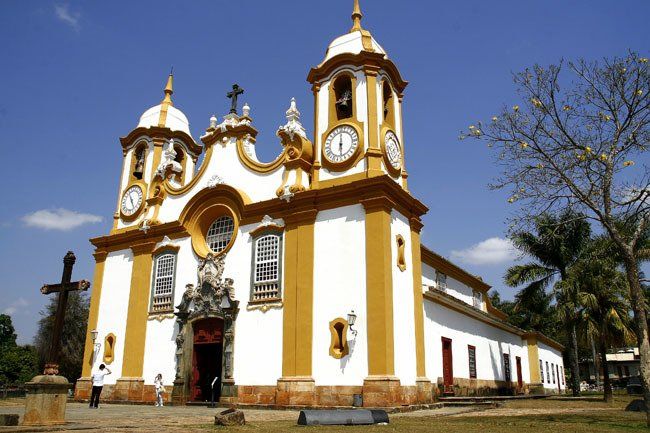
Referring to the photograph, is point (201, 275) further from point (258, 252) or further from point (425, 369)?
point (425, 369)

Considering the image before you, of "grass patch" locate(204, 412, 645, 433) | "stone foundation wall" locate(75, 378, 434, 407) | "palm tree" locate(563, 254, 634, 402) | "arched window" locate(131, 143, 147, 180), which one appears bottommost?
"grass patch" locate(204, 412, 645, 433)

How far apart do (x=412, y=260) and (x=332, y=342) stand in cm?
444

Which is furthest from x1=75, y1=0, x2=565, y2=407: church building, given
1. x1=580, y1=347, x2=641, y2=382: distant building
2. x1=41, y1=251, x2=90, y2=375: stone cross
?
x1=580, y1=347, x2=641, y2=382: distant building

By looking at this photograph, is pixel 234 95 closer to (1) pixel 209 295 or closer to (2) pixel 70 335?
(1) pixel 209 295

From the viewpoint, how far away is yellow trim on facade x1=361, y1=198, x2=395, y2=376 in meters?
16.7

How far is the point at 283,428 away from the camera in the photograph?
1095cm

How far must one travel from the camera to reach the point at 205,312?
20906mm

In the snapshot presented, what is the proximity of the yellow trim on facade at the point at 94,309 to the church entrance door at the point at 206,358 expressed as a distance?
19.9 feet

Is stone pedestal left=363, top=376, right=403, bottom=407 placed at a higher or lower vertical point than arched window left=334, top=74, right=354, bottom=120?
lower

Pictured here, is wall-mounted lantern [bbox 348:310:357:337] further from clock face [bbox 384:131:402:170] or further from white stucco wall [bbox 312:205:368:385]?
clock face [bbox 384:131:402:170]

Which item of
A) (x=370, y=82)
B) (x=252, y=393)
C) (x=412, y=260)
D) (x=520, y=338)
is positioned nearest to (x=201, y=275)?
(x=252, y=393)

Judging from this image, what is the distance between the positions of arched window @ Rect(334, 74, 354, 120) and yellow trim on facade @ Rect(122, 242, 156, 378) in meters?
10.0

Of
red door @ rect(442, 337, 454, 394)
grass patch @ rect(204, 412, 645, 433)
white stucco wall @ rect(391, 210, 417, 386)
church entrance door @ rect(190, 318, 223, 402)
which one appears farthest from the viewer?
red door @ rect(442, 337, 454, 394)

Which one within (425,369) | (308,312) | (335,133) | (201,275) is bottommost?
(425,369)
